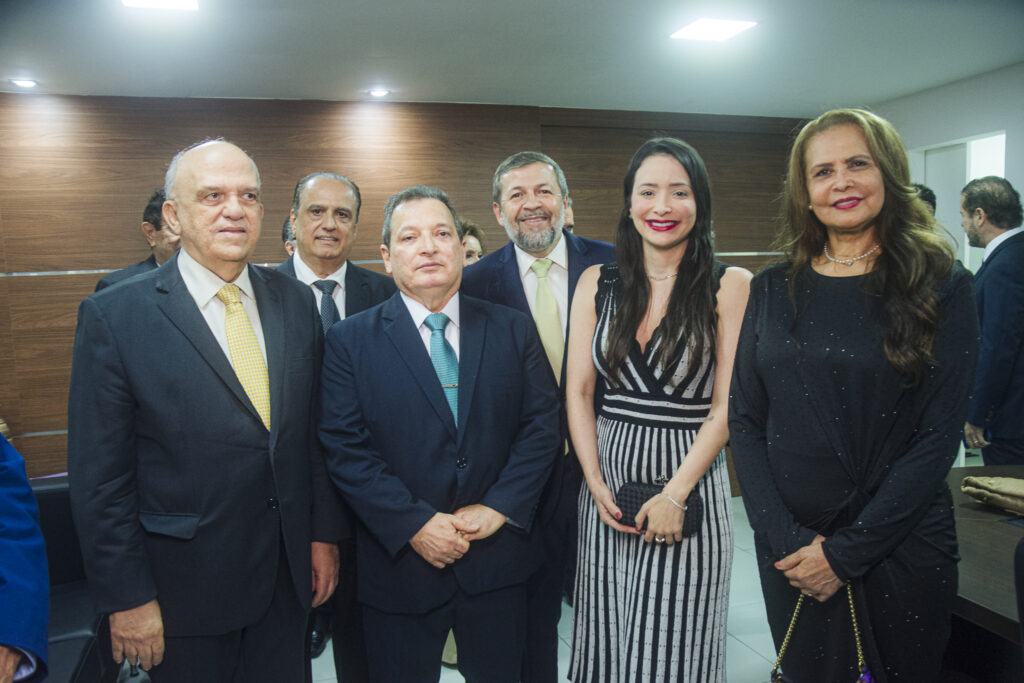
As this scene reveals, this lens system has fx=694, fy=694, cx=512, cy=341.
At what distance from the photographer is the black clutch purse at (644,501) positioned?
1941mm

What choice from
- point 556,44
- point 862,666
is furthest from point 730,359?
point 556,44

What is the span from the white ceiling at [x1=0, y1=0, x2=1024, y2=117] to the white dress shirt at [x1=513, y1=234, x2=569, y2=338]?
138cm

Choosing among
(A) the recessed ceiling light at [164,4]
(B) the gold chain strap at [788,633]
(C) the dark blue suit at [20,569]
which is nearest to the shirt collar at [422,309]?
(C) the dark blue suit at [20,569]

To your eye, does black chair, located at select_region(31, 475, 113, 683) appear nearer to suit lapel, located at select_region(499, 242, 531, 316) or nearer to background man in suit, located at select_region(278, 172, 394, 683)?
background man in suit, located at select_region(278, 172, 394, 683)

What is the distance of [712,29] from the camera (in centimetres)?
375

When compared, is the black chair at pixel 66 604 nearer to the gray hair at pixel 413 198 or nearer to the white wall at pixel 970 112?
the gray hair at pixel 413 198

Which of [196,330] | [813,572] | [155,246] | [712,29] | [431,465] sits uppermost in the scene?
[712,29]

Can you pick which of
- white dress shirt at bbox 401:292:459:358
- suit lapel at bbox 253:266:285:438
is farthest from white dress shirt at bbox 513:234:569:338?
suit lapel at bbox 253:266:285:438

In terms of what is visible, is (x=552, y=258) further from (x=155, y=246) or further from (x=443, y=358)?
(x=155, y=246)

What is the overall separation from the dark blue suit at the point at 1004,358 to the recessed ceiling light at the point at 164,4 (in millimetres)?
3978

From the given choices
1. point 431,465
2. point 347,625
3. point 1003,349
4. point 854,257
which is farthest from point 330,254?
point 1003,349

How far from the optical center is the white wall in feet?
16.4

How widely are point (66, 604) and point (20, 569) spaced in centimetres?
171

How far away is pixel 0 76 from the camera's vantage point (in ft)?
13.0
